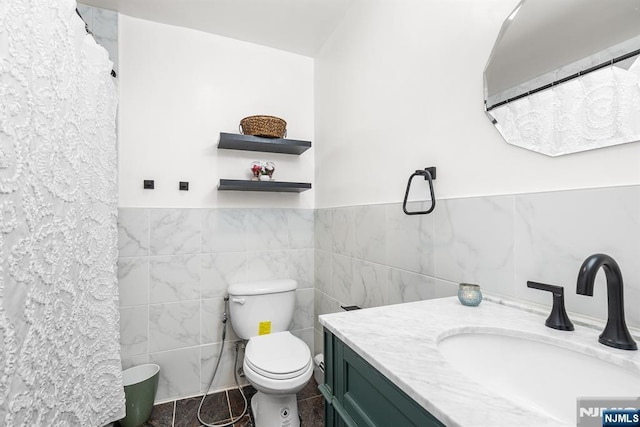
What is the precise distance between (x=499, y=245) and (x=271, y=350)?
1.21 metres

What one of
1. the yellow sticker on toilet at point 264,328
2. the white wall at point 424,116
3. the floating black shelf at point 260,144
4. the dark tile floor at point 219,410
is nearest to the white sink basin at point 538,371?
the white wall at point 424,116

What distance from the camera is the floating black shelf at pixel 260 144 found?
1805mm

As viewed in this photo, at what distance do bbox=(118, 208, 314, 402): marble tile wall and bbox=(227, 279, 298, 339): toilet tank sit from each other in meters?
0.17

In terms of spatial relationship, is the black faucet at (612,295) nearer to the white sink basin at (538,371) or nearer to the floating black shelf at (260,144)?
the white sink basin at (538,371)

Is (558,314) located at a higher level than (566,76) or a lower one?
lower

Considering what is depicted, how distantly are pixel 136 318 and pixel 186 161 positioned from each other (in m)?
1.00

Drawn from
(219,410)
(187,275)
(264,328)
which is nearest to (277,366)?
(264,328)

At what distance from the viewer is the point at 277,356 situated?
4.90 feet

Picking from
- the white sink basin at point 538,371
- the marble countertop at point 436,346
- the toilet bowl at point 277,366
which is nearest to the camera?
the marble countertop at point 436,346

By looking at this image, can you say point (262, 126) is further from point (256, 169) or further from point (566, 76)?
point (566, 76)

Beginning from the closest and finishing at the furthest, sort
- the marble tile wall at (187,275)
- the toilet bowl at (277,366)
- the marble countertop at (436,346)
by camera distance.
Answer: the marble countertop at (436,346)
the toilet bowl at (277,366)
the marble tile wall at (187,275)

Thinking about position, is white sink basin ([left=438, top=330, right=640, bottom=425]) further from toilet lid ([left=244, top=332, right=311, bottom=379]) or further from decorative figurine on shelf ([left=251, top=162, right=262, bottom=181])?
decorative figurine on shelf ([left=251, top=162, right=262, bottom=181])

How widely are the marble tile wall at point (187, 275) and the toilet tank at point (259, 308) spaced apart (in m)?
0.17

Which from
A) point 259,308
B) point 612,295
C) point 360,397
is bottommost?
point 259,308
